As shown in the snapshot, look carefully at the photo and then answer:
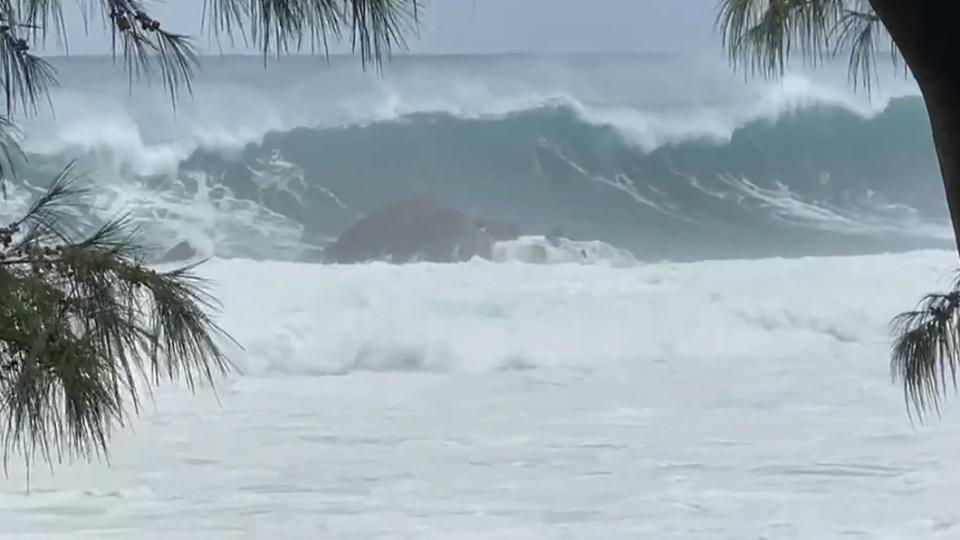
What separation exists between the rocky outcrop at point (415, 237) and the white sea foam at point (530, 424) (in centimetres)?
35

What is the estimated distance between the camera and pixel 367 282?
6.73 meters

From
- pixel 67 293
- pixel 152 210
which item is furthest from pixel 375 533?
pixel 152 210

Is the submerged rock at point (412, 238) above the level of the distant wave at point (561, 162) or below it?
below

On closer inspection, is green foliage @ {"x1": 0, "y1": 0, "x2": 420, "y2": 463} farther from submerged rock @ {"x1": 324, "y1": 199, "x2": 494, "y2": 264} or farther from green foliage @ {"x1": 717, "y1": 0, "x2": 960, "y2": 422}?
submerged rock @ {"x1": 324, "y1": 199, "x2": 494, "y2": 264}

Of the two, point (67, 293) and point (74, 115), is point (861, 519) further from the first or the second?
point (74, 115)

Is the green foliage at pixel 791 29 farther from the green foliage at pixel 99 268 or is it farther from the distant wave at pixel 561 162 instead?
the distant wave at pixel 561 162

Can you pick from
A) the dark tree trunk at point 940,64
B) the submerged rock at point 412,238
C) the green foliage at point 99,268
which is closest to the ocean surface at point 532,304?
the submerged rock at point 412,238

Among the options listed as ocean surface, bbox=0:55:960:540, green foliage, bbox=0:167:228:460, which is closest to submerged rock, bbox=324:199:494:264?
ocean surface, bbox=0:55:960:540

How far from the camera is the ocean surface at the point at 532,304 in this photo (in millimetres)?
3158

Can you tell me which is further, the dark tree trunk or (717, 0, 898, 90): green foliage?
(717, 0, 898, 90): green foliage

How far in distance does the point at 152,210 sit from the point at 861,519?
516cm

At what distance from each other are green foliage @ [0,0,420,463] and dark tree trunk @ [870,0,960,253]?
0.36 m

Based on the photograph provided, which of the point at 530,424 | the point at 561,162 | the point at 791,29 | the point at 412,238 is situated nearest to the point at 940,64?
the point at 791,29

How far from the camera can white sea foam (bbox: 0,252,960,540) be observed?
9.98 feet
